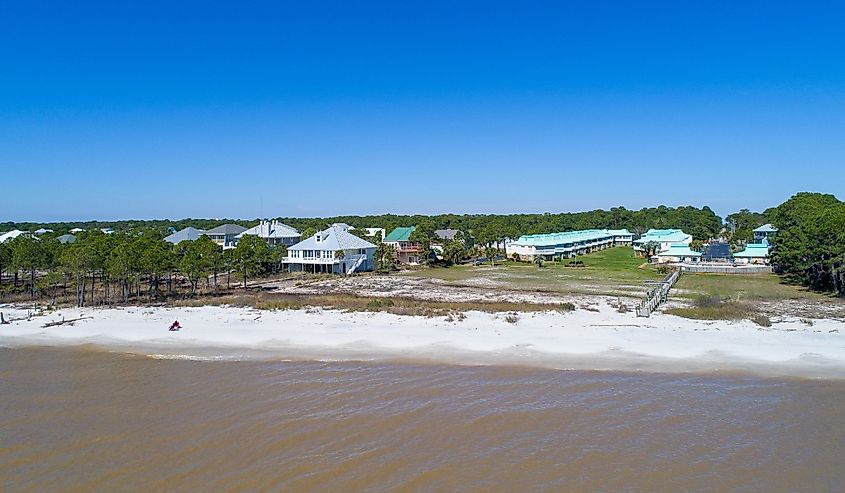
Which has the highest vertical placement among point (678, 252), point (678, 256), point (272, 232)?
point (272, 232)

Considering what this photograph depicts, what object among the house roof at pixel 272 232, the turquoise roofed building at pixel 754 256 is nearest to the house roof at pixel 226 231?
the house roof at pixel 272 232

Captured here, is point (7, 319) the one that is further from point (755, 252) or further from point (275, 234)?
point (755, 252)

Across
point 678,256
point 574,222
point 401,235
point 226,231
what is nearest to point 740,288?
point 678,256

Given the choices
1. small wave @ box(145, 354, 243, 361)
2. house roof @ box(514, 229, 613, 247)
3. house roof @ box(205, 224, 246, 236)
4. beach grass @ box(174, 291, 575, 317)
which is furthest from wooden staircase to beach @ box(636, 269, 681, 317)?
house roof @ box(205, 224, 246, 236)

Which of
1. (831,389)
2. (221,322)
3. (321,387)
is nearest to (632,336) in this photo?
(831,389)

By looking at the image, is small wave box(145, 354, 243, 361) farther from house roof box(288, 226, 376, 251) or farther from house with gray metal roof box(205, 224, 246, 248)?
house with gray metal roof box(205, 224, 246, 248)

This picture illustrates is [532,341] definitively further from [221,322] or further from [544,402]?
[221,322]

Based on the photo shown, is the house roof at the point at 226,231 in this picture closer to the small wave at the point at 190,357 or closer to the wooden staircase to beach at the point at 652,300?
the wooden staircase to beach at the point at 652,300
